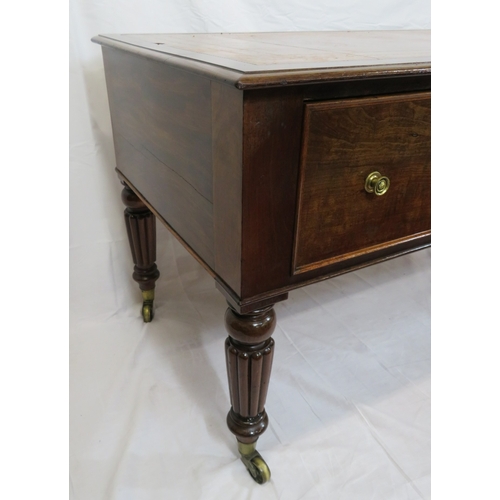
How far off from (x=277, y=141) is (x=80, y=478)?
2.35 feet

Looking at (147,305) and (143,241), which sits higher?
(143,241)

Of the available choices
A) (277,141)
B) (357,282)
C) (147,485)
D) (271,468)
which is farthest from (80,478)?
(357,282)

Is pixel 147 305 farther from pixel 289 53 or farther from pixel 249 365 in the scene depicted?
pixel 289 53

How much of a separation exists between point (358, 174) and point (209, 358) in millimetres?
683

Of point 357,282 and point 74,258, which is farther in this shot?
point 357,282

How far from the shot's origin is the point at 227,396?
1.06 meters

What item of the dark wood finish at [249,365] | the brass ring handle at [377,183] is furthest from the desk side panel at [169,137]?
the brass ring handle at [377,183]

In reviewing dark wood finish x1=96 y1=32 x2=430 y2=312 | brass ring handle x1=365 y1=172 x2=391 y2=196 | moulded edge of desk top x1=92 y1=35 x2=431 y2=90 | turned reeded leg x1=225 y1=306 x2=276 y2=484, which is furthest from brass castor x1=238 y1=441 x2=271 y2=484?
moulded edge of desk top x1=92 y1=35 x2=431 y2=90

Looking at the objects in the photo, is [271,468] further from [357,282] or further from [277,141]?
[357,282]

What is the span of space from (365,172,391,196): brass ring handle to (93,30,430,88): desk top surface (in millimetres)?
142

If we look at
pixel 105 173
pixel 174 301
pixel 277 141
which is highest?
pixel 277 141

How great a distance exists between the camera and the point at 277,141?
1.84ft

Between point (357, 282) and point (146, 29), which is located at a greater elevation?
point (146, 29)

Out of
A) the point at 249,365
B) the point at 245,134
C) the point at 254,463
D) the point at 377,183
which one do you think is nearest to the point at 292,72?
the point at 245,134
